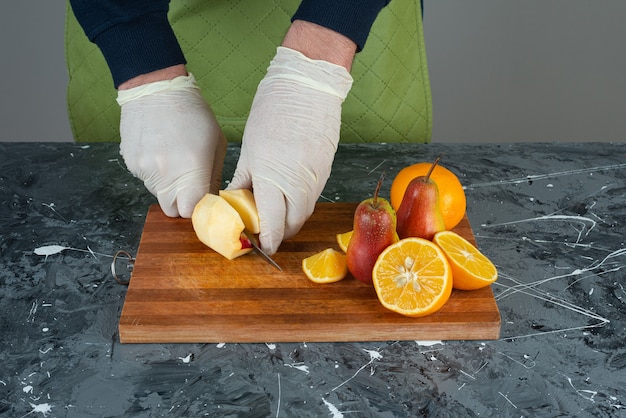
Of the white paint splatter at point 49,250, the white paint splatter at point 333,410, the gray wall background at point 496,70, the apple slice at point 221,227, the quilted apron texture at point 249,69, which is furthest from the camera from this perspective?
the gray wall background at point 496,70

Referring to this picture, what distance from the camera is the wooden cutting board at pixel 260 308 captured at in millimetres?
1025

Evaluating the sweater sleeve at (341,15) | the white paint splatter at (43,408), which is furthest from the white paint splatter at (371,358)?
the sweater sleeve at (341,15)

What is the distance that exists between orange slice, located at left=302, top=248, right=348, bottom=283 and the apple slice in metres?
0.11

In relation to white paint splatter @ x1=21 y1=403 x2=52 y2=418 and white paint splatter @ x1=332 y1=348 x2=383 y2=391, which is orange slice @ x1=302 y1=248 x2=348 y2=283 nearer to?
white paint splatter @ x1=332 y1=348 x2=383 y2=391

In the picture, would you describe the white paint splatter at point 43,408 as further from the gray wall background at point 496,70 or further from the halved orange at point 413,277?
the gray wall background at point 496,70

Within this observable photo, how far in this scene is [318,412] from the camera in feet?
3.01

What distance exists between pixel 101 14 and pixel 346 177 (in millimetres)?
551

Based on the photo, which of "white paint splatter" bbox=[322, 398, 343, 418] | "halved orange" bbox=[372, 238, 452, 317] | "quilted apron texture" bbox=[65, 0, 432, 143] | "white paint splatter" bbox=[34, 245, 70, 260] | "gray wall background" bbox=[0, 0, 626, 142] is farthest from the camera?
"gray wall background" bbox=[0, 0, 626, 142]

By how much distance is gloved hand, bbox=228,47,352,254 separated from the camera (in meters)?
1.17

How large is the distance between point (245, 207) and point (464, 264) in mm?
356

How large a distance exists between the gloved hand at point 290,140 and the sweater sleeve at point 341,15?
0.20 feet

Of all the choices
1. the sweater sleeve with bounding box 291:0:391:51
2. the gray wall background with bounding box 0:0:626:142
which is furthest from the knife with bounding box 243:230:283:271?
the gray wall background with bounding box 0:0:626:142

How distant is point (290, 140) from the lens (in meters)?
1.18

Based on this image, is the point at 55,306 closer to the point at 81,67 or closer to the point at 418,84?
the point at 81,67
